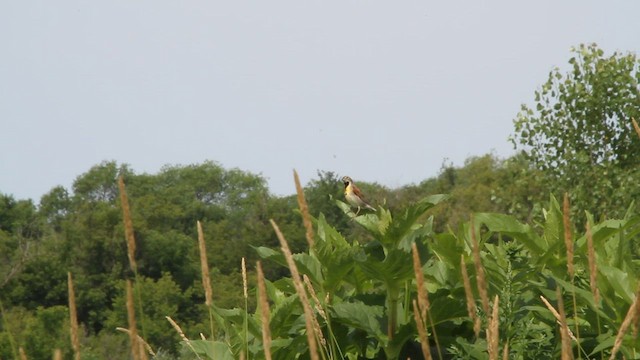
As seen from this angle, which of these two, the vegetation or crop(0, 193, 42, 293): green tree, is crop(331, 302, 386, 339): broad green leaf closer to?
the vegetation

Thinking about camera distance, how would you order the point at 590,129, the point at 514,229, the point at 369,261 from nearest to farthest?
the point at 369,261, the point at 514,229, the point at 590,129

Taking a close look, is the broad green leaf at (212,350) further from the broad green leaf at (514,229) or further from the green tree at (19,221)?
the green tree at (19,221)

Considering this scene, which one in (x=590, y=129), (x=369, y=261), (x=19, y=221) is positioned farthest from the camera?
(x=19, y=221)

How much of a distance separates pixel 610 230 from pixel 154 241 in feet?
270

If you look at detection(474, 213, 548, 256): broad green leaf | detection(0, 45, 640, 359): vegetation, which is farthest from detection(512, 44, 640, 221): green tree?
detection(474, 213, 548, 256): broad green leaf

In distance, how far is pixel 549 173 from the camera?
36.2 m

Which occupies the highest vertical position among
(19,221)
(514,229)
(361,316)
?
(19,221)

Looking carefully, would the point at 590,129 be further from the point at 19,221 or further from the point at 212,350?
the point at 19,221

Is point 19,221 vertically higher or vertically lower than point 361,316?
higher

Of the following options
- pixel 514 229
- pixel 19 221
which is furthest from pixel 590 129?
pixel 19 221

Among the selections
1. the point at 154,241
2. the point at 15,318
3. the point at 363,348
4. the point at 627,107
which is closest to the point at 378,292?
the point at 363,348

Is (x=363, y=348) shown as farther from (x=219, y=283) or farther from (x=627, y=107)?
(x=219, y=283)

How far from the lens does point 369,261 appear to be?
416 centimetres

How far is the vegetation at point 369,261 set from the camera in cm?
385
